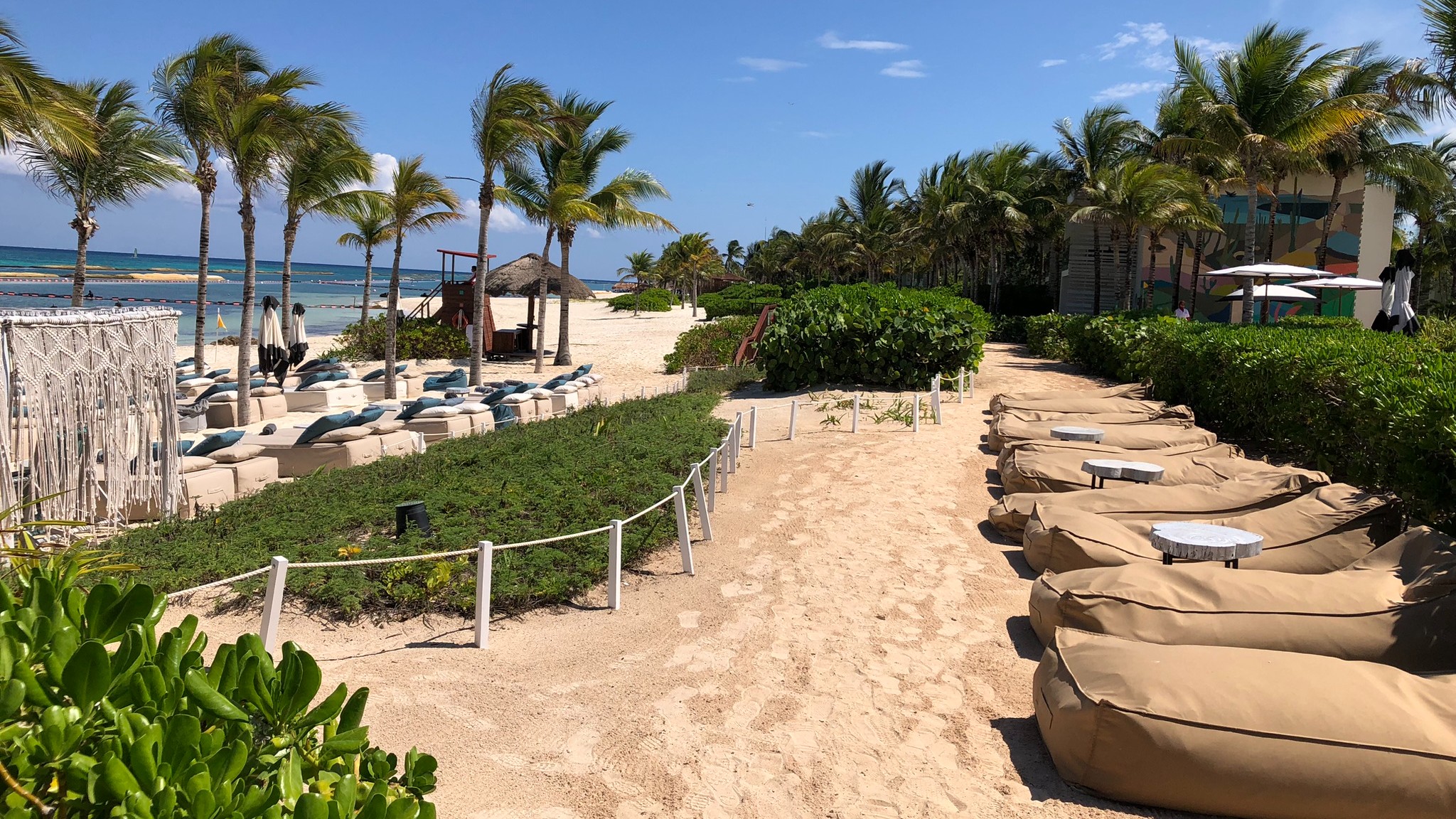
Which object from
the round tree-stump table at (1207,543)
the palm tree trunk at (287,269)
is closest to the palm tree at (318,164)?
the palm tree trunk at (287,269)

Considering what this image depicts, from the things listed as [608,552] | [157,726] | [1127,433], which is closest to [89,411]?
[608,552]

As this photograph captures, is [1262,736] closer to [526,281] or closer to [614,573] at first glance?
A: [614,573]

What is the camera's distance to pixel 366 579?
6.20m

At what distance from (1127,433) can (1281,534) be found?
4.01 metres

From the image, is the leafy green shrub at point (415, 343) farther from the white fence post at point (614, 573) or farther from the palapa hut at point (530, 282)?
the white fence post at point (614, 573)

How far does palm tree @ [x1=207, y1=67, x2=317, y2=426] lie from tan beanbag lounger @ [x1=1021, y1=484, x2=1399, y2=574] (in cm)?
1438

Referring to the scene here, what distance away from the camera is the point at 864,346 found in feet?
59.1

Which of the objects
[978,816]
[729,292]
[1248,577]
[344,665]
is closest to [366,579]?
[344,665]

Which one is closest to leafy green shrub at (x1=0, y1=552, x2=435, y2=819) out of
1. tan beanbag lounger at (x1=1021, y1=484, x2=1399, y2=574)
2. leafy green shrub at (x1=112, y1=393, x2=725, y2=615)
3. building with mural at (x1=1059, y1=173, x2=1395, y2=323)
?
leafy green shrub at (x1=112, y1=393, x2=725, y2=615)

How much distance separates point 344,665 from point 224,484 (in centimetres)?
589

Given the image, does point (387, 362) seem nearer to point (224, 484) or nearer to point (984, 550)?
point (224, 484)

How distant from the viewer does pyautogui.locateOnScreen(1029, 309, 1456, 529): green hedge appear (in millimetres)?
5836

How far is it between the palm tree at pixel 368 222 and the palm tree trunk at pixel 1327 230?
93.9ft

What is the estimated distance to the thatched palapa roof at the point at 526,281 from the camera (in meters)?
30.0
